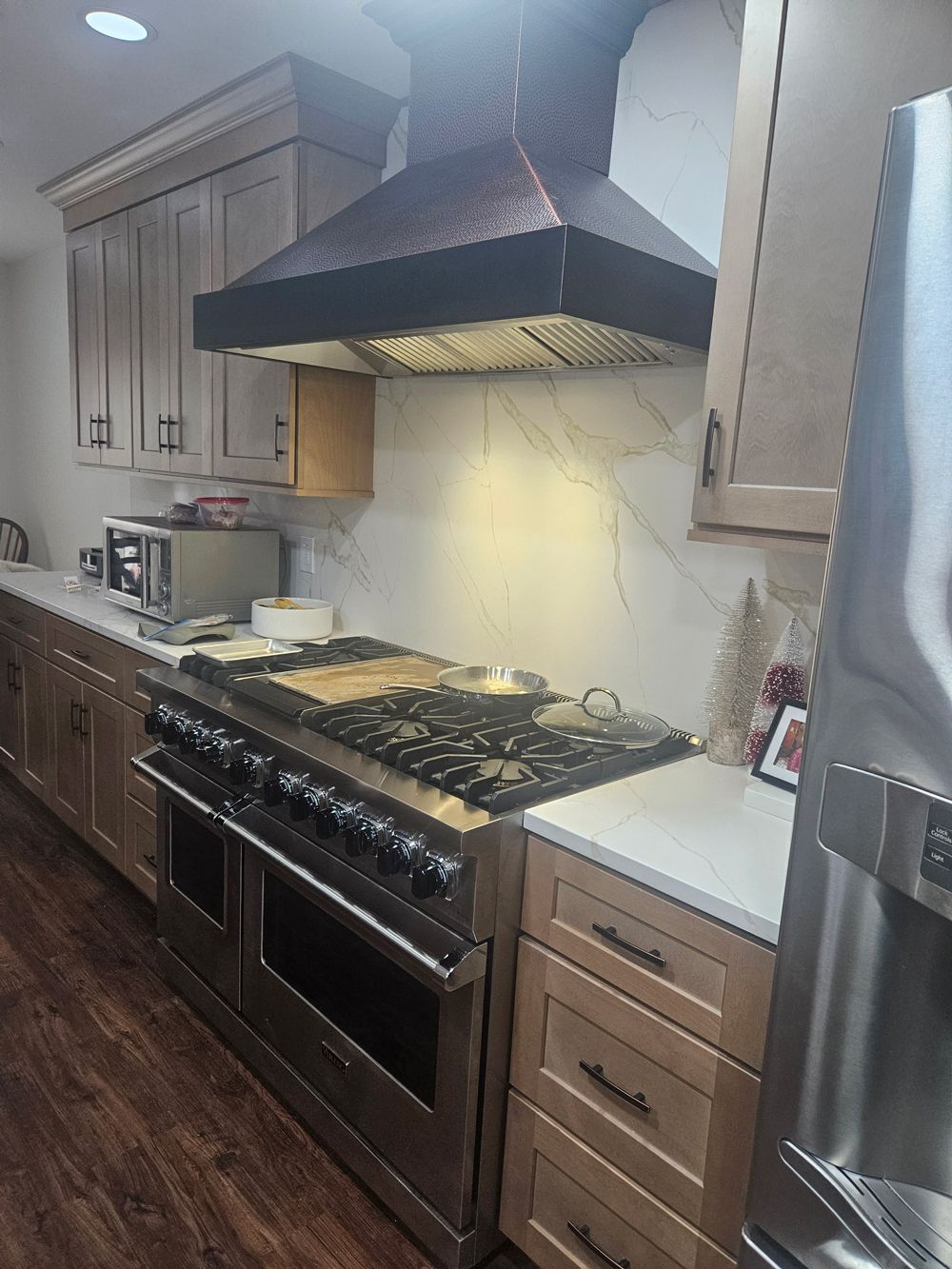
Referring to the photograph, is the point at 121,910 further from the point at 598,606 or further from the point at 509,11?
the point at 509,11

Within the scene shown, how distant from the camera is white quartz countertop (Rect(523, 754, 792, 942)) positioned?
130cm

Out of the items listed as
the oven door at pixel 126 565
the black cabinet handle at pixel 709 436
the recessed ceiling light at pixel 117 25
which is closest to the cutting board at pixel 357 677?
the oven door at pixel 126 565

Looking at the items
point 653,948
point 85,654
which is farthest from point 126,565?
point 653,948

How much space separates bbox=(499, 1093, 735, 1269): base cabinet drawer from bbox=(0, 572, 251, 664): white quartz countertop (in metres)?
1.58

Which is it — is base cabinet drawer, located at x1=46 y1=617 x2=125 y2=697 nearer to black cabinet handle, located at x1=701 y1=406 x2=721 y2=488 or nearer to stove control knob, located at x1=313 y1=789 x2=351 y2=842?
stove control knob, located at x1=313 y1=789 x2=351 y2=842

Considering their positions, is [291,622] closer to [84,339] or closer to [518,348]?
[518,348]

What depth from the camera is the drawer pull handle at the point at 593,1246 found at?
1.47m

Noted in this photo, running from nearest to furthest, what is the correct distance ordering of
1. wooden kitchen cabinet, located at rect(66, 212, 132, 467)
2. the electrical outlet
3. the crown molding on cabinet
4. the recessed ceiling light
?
the recessed ceiling light < the crown molding on cabinet < the electrical outlet < wooden kitchen cabinet, located at rect(66, 212, 132, 467)

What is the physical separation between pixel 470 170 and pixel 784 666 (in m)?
1.17

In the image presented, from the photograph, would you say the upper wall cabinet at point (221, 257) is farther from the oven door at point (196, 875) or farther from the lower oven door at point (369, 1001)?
the lower oven door at point (369, 1001)

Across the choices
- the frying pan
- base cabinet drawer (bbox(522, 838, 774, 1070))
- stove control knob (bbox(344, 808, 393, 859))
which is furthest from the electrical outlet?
base cabinet drawer (bbox(522, 838, 774, 1070))

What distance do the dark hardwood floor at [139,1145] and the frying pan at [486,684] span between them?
106 centimetres

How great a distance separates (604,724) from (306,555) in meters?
1.55

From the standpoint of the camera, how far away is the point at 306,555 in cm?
318
